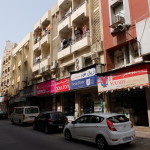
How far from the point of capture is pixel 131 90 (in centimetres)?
1193

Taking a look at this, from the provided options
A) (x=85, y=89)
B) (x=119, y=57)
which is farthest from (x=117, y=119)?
(x=85, y=89)

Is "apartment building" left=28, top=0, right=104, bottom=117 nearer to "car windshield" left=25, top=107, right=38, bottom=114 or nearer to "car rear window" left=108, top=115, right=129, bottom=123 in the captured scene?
"car windshield" left=25, top=107, right=38, bottom=114

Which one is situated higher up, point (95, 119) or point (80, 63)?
point (80, 63)

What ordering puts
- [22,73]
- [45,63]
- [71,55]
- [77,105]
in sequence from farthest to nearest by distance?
1. [22,73]
2. [45,63]
3. [71,55]
4. [77,105]

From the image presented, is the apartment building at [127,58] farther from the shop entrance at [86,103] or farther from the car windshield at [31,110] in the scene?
the car windshield at [31,110]

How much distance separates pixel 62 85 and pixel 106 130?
11.3m

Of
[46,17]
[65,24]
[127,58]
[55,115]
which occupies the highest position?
[46,17]

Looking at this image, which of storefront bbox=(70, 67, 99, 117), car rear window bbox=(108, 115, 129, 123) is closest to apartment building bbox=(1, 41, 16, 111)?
storefront bbox=(70, 67, 99, 117)

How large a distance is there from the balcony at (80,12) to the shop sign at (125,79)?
781 centimetres

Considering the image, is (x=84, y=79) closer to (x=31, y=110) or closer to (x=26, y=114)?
(x=31, y=110)

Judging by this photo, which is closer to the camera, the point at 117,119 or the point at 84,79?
the point at 117,119

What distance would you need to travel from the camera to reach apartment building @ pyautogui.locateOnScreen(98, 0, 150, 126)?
415 inches

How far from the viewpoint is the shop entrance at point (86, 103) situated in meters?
15.9

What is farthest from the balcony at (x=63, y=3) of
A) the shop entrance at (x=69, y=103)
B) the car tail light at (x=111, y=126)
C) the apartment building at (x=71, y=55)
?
the car tail light at (x=111, y=126)
